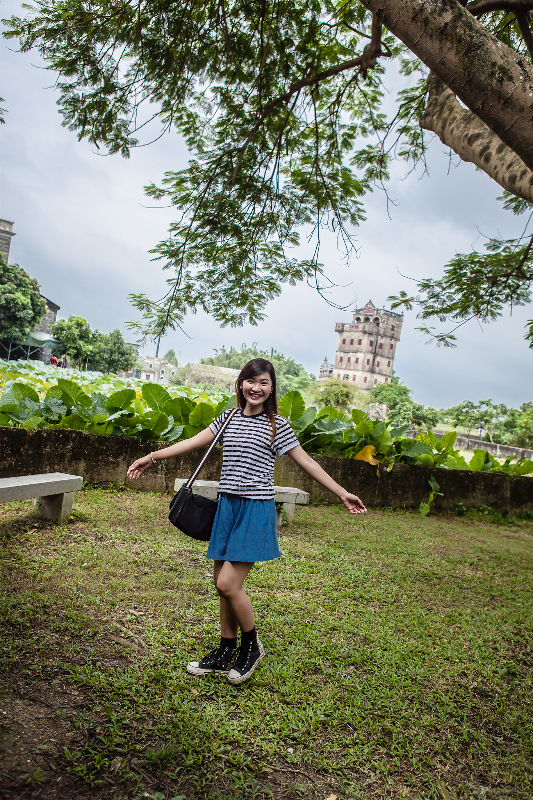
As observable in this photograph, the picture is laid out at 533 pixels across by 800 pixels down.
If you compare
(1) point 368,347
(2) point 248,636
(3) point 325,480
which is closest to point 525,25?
(3) point 325,480

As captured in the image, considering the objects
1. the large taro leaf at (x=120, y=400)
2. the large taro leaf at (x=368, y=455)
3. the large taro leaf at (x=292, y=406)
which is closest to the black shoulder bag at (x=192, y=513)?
the large taro leaf at (x=120, y=400)

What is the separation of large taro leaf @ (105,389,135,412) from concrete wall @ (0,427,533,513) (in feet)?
1.22

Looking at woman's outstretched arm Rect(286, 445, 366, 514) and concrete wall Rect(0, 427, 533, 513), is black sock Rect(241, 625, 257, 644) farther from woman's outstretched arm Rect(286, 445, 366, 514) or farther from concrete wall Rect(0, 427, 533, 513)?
concrete wall Rect(0, 427, 533, 513)

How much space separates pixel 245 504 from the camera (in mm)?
2225

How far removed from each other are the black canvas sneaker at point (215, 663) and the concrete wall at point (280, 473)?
3165mm

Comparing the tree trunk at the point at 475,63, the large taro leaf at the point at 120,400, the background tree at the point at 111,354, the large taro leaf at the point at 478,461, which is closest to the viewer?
the tree trunk at the point at 475,63

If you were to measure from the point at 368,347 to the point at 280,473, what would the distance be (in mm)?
85891

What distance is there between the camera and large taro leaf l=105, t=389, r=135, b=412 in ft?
18.0

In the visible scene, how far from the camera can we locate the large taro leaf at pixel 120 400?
5.47 metres

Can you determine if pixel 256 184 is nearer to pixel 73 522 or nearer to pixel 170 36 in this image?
pixel 170 36

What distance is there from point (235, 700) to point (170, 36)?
524cm

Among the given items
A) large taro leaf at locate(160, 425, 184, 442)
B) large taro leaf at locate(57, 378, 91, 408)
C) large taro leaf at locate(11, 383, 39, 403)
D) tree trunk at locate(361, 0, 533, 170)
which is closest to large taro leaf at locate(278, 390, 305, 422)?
large taro leaf at locate(160, 425, 184, 442)

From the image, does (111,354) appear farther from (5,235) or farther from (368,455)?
(368,455)

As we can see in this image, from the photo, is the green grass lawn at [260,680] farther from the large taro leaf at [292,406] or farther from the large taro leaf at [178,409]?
the large taro leaf at [292,406]
